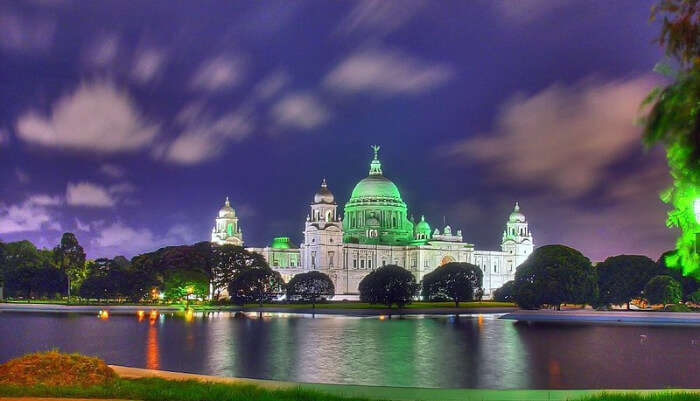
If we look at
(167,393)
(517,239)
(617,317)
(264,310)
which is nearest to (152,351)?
(167,393)

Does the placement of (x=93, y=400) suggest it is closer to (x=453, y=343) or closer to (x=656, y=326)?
(x=453, y=343)

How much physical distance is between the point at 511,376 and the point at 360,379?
6.80 metres

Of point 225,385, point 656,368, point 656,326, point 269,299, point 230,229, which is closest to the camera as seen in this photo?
point 225,385

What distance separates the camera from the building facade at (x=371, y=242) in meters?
149

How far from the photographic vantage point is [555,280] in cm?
8944

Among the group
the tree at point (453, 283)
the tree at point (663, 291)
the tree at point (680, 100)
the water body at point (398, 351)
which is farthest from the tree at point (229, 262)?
the tree at point (680, 100)

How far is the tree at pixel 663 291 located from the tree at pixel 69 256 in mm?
81016

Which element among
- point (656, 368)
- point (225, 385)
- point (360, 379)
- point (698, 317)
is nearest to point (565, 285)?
point (698, 317)

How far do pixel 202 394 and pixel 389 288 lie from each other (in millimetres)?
80038

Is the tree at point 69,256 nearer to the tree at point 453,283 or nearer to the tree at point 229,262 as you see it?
the tree at point 229,262

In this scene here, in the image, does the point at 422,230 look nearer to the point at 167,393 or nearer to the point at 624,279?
the point at 624,279

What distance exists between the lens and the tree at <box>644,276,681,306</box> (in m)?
89.2

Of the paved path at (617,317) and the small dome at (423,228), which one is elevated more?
the small dome at (423,228)

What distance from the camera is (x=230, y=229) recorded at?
15250 centimetres
